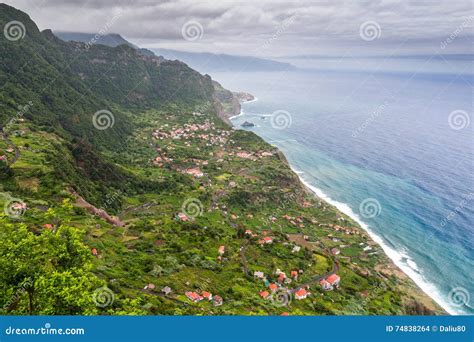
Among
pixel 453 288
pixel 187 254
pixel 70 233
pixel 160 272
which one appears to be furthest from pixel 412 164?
pixel 70 233

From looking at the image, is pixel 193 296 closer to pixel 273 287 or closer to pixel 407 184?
pixel 273 287

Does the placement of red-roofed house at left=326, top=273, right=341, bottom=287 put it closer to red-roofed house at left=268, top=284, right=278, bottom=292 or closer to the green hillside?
the green hillside

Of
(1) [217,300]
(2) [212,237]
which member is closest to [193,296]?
(1) [217,300]

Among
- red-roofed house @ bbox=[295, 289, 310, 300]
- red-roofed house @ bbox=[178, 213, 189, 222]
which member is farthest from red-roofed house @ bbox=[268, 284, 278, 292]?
red-roofed house @ bbox=[178, 213, 189, 222]

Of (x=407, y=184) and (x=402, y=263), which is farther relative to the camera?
(x=407, y=184)

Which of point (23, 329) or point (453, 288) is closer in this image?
point (23, 329)

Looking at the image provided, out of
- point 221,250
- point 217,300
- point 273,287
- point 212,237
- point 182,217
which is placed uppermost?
point 182,217

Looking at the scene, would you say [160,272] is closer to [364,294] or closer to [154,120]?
[364,294]
